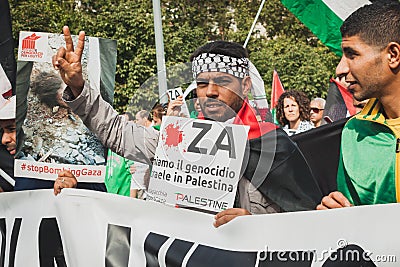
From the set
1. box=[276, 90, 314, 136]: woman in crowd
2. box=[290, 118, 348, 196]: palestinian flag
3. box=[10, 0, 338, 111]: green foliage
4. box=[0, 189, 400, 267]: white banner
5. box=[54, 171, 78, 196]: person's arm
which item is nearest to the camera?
box=[0, 189, 400, 267]: white banner

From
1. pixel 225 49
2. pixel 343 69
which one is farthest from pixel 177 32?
pixel 343 69

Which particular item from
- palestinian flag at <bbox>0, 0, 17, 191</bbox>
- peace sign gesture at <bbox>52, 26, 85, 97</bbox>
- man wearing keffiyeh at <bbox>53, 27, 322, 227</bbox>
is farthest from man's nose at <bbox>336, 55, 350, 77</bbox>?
palestinian flag at <bbox>0, 0, 17, 191</bbox>

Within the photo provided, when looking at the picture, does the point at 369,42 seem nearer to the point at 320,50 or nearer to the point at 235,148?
the point at 235,148

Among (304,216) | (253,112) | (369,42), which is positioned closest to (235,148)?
(253,112)

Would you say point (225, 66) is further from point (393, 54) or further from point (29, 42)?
point (29, 42)

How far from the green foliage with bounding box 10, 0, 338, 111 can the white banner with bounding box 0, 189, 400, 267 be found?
38.6 ft

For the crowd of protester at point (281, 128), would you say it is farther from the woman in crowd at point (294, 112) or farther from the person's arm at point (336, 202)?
the woman in crowd at point (294, 112)

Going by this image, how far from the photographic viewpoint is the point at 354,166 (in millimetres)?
3029

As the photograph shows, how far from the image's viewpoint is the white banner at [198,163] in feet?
10.7

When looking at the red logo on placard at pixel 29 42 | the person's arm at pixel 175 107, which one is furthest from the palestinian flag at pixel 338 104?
the person's arm at pixel 175 107

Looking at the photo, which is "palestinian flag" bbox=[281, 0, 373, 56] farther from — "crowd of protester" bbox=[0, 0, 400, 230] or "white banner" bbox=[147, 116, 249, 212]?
"white banner" bbox=[147, 116, 249, 212]

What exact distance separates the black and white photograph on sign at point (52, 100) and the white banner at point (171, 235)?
1.38ft

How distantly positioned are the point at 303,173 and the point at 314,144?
1.26ft

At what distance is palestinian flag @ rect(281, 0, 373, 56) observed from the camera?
13.4 feet
